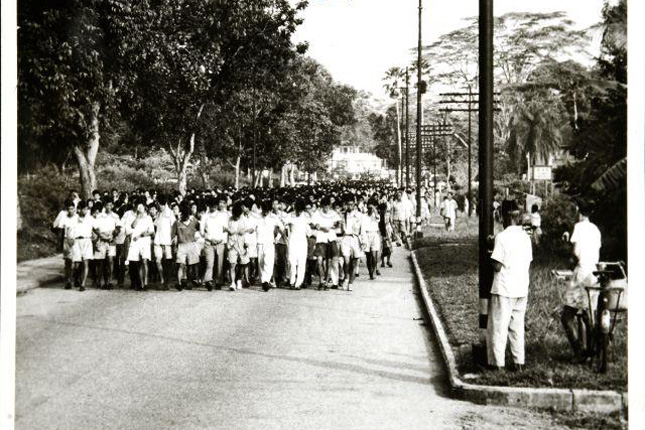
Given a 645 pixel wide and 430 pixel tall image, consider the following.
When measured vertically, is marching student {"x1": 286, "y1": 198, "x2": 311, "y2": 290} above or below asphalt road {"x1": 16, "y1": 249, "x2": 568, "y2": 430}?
above

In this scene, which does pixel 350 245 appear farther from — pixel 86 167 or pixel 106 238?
pixel 86 167

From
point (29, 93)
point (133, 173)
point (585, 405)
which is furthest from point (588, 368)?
point (133, 173)

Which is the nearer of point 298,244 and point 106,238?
point 106,238

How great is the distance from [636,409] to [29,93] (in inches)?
364

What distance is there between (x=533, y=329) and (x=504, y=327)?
8.07 feet

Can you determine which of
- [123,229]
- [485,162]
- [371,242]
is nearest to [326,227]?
[371,242]

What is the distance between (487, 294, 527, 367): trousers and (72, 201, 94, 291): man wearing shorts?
29.9ft

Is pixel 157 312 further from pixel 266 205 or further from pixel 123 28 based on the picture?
pixel 123 28

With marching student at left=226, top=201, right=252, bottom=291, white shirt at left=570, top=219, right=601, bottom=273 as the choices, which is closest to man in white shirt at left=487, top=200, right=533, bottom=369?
white shirt at left=570, top=219, right=601, bottom=273

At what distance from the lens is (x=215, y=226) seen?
1608 cm

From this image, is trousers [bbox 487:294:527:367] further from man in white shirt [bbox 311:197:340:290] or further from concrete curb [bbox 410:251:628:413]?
man in white shirt [bbox 311:197:340:290]

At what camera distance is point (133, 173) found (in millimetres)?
49094

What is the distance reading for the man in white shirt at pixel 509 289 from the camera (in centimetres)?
858

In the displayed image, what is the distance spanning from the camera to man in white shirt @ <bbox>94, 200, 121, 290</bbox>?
1574cm
